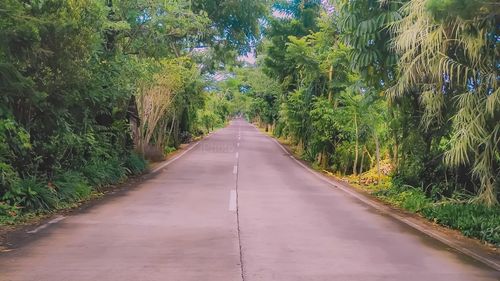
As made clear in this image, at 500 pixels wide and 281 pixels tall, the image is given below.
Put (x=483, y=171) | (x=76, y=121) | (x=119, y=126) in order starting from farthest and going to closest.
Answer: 1. (x=119, y=126)
2. (x=76, y=121)
3. (x=483, y=171)

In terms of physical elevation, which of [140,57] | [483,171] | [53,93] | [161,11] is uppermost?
[161,11]

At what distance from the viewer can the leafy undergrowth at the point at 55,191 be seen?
1021 centimetres

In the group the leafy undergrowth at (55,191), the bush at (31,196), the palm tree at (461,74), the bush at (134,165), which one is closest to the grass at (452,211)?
the palm tree at (461,74)

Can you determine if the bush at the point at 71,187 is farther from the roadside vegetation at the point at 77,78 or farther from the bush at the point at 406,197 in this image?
the bush at the point at 406,197

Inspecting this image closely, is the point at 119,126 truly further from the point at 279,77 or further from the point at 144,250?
the point at 279,77

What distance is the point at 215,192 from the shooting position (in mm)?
14664

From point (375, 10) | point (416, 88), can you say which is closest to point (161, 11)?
point (375, 10)

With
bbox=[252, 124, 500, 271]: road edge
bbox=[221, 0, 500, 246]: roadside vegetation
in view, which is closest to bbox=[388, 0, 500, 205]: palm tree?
bbox=[221, 0, 500, 246]: roadside vegetation

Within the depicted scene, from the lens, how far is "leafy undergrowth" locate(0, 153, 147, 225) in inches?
402

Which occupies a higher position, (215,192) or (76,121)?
(76,121)

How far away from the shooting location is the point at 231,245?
8.02 metres

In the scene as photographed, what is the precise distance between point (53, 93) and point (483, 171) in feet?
28.8

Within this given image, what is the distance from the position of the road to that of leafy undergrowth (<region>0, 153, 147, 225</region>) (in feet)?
2.47

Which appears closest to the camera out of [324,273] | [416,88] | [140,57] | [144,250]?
[324,273]
